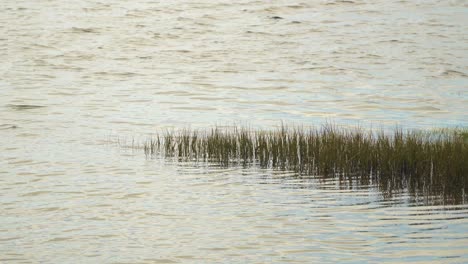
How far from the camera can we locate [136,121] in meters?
23.7

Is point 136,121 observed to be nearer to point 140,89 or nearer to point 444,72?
point 140,89

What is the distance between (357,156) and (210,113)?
460 inches

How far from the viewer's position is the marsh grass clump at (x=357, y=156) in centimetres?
1288

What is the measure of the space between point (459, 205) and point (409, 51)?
1073 inches

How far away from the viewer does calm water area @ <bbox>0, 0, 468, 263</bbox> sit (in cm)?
1029

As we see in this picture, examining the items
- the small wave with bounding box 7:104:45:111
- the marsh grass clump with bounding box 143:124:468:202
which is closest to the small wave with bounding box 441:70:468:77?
the small wave with bounding box 7:104:45:111

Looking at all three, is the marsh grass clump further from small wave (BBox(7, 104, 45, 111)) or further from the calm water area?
small wave (BBox(7, 104, 45, 111))

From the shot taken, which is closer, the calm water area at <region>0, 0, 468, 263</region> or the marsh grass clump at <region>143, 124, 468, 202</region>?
the calm water area at <region>0, 0, 468, 263</region>

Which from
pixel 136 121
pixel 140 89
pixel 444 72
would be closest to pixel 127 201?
pixel 136 121

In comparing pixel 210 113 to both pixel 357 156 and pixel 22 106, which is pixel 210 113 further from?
pixel 357 156

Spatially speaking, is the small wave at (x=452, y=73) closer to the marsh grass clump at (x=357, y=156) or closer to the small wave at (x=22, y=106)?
the small wave at (x=22, y=106)

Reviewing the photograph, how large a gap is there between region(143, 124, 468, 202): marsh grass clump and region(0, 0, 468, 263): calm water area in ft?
1.59

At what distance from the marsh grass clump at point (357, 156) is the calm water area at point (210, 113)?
484 millimetres

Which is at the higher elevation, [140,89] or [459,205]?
[459,205]
